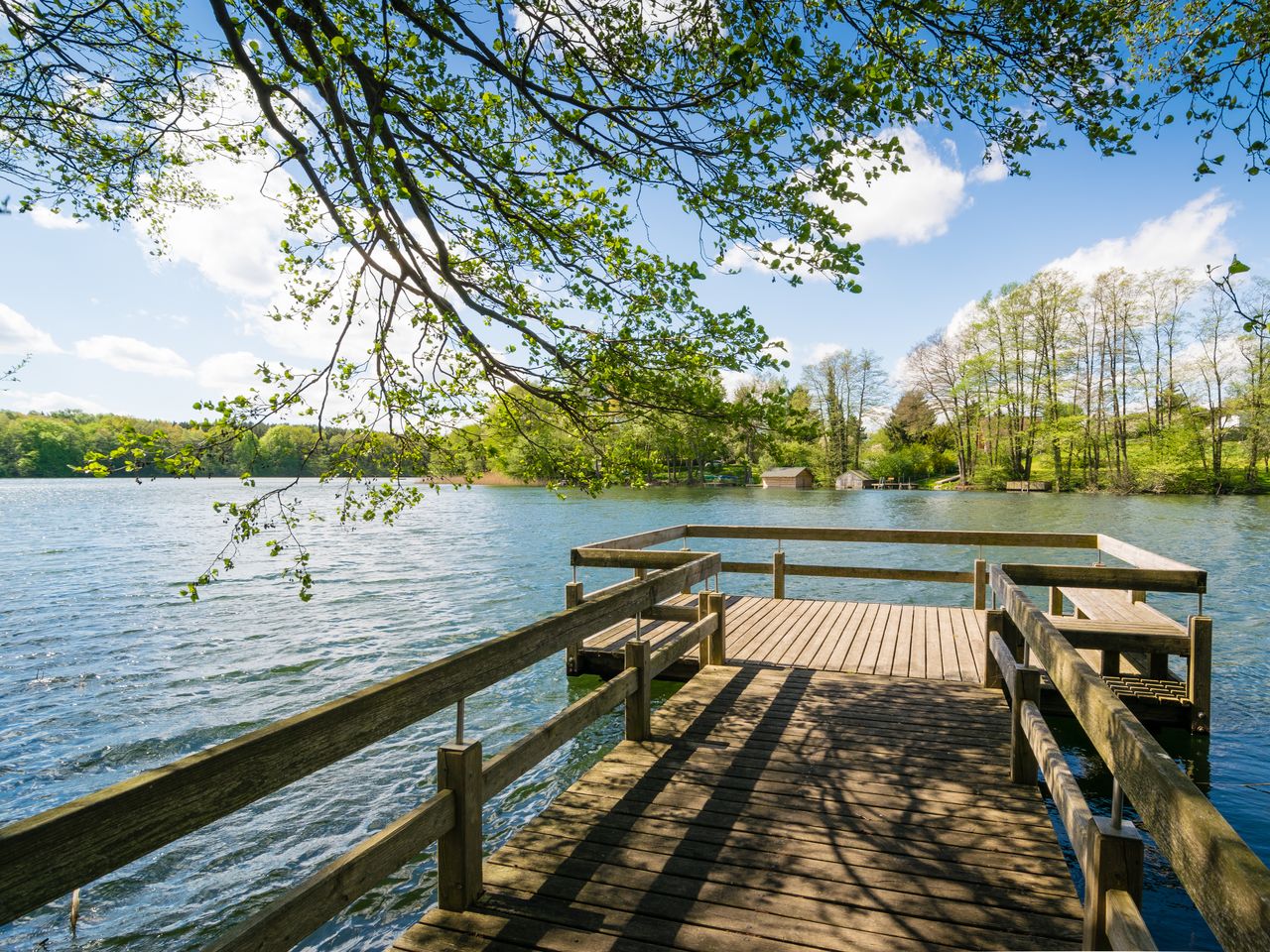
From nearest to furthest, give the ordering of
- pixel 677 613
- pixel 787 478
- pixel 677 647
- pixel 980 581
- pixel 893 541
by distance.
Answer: pixel 677 647
pixel 677 613
pixel 893 541
pixel 980 581
pixel 787 478

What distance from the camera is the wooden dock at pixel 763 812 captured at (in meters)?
1.53

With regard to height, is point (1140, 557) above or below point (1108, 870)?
above

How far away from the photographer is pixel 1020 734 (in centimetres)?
388

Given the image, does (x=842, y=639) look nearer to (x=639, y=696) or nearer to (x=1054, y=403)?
(x=639, y=696)

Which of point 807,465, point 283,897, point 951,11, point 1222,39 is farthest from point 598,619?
point 807,465

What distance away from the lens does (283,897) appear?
1.89m

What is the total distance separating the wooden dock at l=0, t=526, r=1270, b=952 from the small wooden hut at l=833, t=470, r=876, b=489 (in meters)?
62.1

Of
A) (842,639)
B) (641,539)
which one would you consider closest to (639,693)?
(641,539)

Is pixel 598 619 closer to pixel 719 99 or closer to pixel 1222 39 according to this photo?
pixel 719 99

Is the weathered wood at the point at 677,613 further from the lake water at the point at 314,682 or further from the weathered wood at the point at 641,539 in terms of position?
the lake water at the point at 314,682

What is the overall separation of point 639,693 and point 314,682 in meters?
6.75

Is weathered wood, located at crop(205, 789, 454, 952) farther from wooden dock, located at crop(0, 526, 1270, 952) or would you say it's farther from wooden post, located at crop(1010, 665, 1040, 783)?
wooden post, located at crop(1010, 665, 1040, 783)

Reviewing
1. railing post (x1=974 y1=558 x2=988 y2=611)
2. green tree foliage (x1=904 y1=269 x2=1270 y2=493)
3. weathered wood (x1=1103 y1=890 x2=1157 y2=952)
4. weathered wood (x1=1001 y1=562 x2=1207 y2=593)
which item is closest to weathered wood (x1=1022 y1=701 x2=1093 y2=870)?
weathered wood (x1=1103 y1=890 x2=1157 y2=952)

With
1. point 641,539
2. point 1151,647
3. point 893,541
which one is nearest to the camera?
point 1151,647
